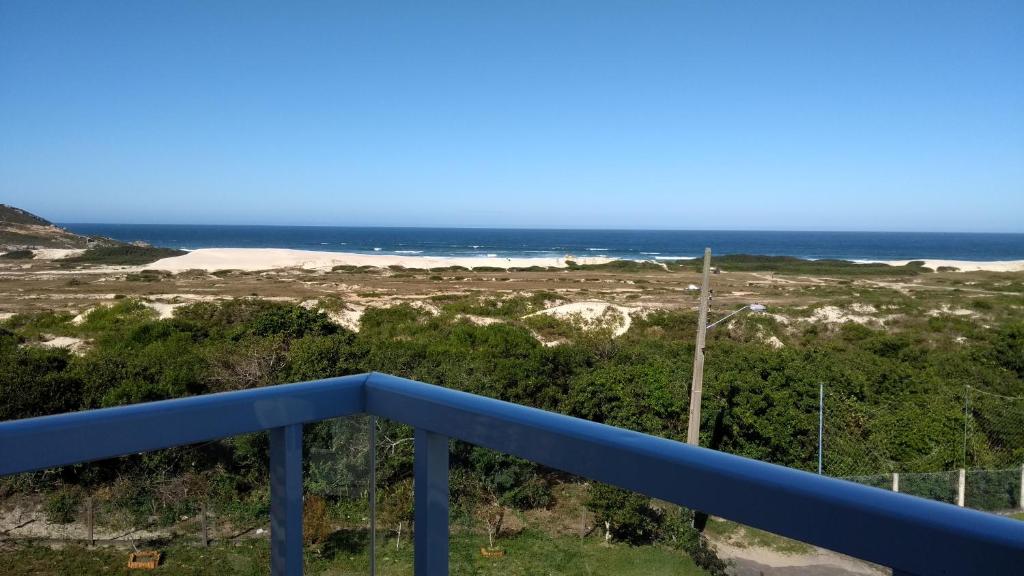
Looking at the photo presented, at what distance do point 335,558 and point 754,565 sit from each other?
74cm

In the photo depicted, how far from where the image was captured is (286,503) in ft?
4.06

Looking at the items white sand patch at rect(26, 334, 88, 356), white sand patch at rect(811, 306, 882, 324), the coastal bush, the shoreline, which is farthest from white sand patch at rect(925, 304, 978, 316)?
the coastal bush

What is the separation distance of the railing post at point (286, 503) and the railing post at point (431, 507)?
207mm

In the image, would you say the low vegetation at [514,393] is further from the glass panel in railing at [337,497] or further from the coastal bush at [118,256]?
the coastal bush at [118,256]

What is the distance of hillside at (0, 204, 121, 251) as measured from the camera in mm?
44469

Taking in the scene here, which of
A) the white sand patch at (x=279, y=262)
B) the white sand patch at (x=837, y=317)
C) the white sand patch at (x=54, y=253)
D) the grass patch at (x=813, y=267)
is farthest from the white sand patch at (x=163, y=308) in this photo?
the grass patch at (x=813, y=267)

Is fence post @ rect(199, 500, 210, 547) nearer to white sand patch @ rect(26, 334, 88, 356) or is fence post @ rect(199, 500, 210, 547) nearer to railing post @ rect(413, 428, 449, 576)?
railing post @ rect(413, 428, 449, 576)

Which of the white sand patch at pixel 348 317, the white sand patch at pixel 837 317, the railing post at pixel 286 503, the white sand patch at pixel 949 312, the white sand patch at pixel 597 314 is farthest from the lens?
the white sand patch at pixel 949 312

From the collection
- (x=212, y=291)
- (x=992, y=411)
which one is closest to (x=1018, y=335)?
(x=992, y=411)

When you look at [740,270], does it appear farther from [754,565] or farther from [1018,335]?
[754,565]

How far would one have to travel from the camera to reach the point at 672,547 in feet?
Answer: 3.56

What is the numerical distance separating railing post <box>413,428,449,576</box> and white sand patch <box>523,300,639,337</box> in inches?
868

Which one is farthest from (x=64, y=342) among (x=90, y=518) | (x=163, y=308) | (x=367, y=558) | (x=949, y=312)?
(x=949, y=312)

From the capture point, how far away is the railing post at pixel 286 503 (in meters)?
1.22
